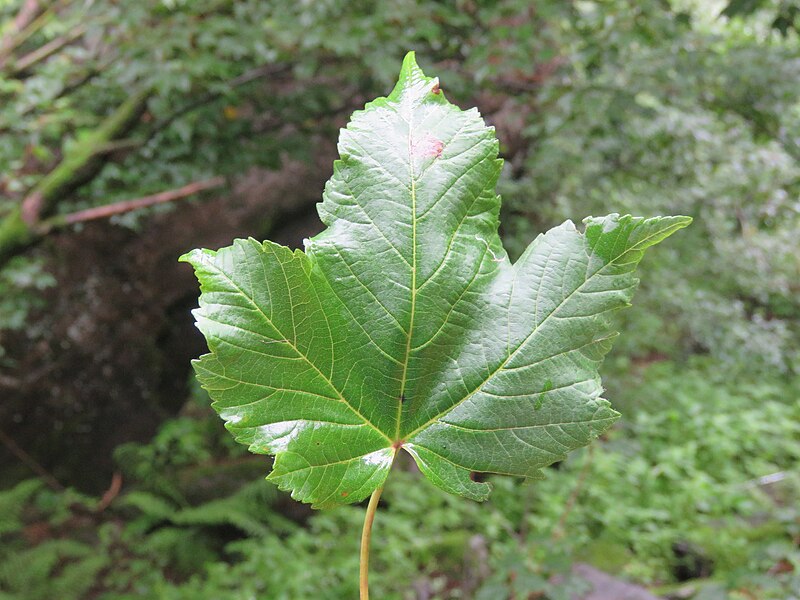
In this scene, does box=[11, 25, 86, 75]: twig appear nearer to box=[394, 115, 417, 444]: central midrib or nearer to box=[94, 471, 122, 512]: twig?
box=[394, 115, 417, 444]: central midrib

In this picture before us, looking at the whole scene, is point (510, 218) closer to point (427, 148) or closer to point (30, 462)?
point (30, 462)

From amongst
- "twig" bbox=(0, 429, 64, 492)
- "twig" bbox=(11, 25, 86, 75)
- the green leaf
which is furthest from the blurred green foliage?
the green leaf

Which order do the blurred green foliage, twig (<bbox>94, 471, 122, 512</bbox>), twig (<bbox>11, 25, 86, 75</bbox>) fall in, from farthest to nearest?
1. twig (<bbox>94, 471, 122, 512</bbox>)
2. twig (<bbox>11, 25, 86, 75</bbox>)
3. the blurred green foliage

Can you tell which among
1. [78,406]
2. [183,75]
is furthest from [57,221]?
[78,406]

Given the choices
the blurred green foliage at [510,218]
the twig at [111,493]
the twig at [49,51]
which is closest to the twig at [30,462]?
the blurred green foliage at [510,218]

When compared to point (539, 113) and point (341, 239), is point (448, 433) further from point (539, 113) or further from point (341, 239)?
point (539, 113)

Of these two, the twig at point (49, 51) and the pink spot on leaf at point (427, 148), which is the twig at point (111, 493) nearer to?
the twig at point (49, 51)
